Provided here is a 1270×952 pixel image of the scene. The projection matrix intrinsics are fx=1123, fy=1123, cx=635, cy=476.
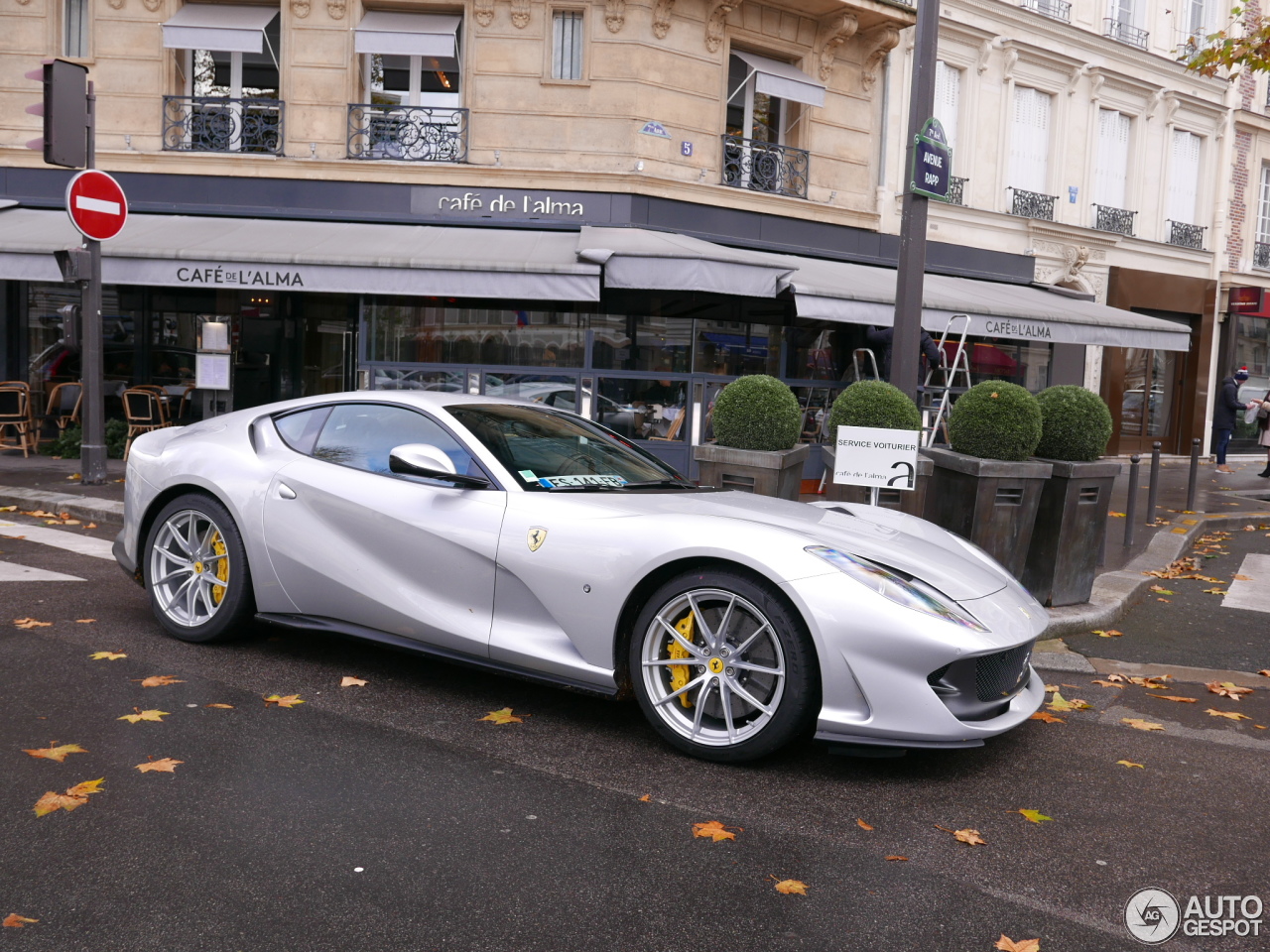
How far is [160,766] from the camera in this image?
363 cm

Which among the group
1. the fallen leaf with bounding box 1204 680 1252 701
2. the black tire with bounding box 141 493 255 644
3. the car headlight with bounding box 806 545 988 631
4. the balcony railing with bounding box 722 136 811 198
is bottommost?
the fallen leaf with bounding box 1204 680 1252 701

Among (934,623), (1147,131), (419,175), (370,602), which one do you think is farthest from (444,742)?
(1147,131)

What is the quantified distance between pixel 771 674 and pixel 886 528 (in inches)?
43.3

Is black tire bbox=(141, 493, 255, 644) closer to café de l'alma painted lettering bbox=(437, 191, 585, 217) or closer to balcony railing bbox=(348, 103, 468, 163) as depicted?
café de l'alma painted lettering bbox=(437, 191, 585, 217)

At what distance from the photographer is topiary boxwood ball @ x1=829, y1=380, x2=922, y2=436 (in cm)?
660

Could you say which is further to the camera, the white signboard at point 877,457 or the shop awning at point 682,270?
the shop awning at point 682,270

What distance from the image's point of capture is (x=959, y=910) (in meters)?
2.88

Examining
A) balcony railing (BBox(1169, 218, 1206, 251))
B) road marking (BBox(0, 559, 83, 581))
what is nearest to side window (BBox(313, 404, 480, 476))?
road marking (BBox(0, 559, 83, 581))

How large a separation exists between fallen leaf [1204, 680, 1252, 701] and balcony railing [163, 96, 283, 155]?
12.9 m

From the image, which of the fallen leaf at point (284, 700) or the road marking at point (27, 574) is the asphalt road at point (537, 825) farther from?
the road marking at point (27, 574)

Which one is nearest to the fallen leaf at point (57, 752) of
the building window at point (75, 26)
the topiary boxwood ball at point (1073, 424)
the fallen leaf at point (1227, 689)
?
the fallen leaf at point (1227, 689)

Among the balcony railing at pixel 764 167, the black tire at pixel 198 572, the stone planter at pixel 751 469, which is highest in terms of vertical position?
the balcony railing at pixel 764 167

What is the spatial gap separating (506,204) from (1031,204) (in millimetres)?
9986

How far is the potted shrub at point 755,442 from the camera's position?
6.47 meters
